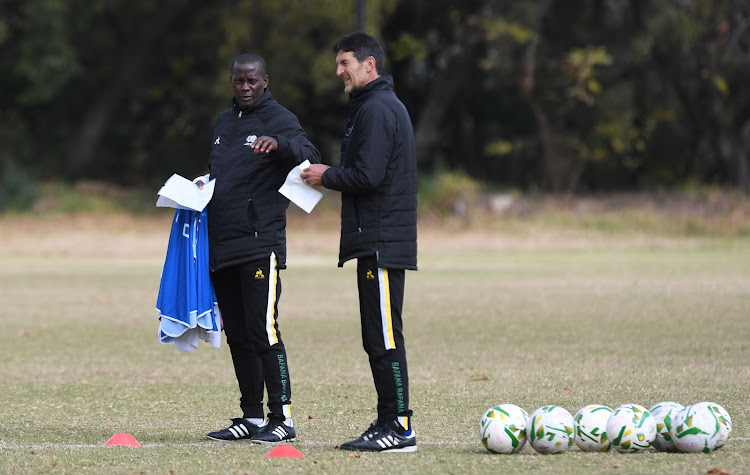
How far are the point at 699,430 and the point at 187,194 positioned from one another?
10.1 feet

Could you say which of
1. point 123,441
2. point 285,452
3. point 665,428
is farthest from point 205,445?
point 665,428

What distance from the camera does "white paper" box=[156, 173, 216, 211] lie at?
6.84 meters

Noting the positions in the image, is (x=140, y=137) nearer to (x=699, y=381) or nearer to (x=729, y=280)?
(x=729, y=280)

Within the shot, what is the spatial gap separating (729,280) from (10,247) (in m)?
16.8

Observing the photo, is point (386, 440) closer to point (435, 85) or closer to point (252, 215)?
point (252, 215)

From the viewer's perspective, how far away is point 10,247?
91.9 feet

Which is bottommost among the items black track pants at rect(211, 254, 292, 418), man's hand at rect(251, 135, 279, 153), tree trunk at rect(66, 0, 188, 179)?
black track pants at rect(211, 254, 292, 418)

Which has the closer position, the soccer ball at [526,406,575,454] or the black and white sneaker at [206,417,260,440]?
the soccer ball at [526,406,575,454]

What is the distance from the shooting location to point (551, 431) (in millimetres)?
6234

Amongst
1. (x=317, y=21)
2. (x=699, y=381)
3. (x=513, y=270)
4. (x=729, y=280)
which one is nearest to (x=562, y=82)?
(x=317, y=21)

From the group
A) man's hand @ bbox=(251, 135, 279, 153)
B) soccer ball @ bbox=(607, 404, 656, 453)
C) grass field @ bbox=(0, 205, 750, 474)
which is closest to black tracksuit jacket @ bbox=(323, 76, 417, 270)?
man's hand @ bbox=(251, 135, 279, 153)

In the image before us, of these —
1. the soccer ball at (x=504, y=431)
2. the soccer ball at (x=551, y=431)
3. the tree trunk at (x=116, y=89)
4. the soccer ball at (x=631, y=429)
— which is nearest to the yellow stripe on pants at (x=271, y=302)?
the soccer ball at (x=504, y=431)

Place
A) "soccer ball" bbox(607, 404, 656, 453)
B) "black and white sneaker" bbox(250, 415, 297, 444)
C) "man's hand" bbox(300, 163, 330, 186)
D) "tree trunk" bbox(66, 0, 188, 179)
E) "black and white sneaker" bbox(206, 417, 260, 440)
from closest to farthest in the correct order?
"soccer ball" bbox(607, 404, 656, 453) → "man's hand" bbox(300, 163, 330, 186) → "black and white sneaker" bbox(250, 415, 297, 444) → "black and white sneaker" bbox(206, 417, 260, 440) → "tree trunk" bbox(66, 0, 188, 179)

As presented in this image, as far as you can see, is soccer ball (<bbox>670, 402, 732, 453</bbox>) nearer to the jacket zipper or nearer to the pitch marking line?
the pitch marking line
